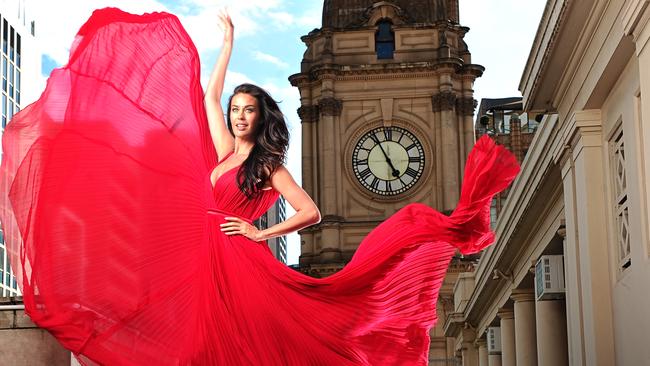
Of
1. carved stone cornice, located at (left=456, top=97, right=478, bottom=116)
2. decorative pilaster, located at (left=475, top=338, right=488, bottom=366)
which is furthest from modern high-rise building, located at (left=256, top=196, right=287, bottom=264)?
decorative pilaster, located at (left=475, top=338, right=488, bottom=366)

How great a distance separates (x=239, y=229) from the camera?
30.7ft

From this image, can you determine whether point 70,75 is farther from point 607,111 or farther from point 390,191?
point 390,191

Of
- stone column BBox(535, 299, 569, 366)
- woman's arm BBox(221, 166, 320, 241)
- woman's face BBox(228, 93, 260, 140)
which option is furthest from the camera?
stone column BBox(535, 299, 569, 366)

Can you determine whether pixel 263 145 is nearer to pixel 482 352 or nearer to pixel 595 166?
pixel 595 166

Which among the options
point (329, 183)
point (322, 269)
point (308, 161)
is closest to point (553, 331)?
point (322, 269)

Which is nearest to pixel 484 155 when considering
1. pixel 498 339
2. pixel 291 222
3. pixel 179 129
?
pixel 291 222

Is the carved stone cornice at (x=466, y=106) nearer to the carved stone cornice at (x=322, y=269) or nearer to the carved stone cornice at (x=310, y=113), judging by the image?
the carved stone cornice at (x=310, y=113)

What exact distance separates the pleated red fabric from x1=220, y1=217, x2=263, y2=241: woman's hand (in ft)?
0.27

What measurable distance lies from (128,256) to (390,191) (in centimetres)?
3763

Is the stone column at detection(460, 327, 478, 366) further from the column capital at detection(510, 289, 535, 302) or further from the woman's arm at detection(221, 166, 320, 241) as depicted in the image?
the woman's arm at detection(221, 166, 320, 241)

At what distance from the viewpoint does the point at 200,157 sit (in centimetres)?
974

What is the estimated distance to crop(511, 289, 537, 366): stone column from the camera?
2467 centimetres

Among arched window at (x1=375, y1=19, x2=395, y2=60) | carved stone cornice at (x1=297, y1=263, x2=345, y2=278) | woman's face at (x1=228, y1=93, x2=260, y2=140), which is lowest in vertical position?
woman's face at (x1=228, y1=93, x2=260, y2=140)

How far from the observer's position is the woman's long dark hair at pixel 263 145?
9.44 m
